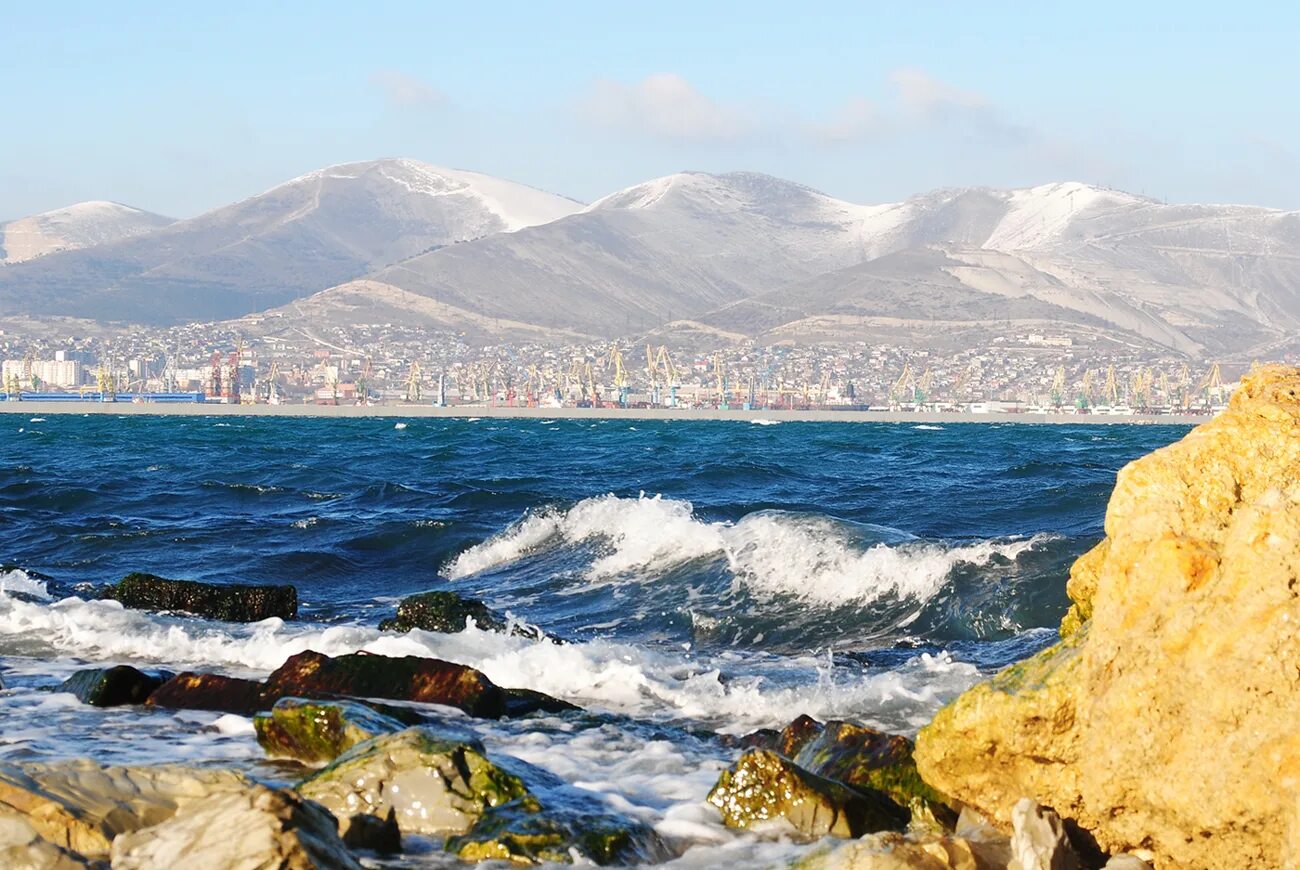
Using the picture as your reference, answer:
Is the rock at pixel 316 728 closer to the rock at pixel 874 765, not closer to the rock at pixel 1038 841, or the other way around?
the rock at pixel 874 765

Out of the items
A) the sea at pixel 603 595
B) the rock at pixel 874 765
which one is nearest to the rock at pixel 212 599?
the sea at pixel 603 595

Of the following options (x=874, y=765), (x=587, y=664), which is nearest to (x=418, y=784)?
(x=874, y=765)

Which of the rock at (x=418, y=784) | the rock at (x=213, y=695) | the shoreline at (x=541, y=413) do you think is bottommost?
the shoreline at (x=541, y=413)

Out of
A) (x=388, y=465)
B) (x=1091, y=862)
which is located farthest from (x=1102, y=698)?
(x=388, y=465)

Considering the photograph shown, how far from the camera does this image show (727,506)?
24625 mm

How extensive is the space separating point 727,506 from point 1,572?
12041mm

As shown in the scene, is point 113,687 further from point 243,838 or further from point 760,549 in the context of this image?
point 760,549

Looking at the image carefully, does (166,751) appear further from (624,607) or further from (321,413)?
(321,413)

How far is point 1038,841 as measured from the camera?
5418mm

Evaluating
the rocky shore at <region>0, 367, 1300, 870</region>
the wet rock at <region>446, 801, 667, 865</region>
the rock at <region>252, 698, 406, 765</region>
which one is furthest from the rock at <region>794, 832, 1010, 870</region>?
the rock at <region>252, 698, 406, 765</region>

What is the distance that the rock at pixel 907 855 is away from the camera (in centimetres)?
520

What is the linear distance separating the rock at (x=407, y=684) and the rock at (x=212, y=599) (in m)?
4.64

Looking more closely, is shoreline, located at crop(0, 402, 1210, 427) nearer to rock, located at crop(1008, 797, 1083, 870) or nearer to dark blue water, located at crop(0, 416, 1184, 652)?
dark blue water, located at crop(0, 416, 1184, 652)

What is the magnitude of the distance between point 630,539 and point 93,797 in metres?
13.4
